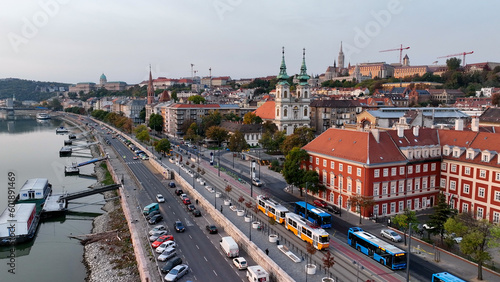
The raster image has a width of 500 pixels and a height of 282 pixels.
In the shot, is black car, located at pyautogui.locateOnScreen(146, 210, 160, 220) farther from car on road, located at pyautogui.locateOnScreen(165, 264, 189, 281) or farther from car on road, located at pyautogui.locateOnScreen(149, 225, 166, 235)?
car on road, located at pyautogui.locateOnScreen(165, 264, 189, 281)

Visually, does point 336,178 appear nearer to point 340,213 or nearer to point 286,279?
point 340,213

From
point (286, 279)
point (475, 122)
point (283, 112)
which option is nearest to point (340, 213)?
point (286, 279)

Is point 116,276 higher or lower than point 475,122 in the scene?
lower

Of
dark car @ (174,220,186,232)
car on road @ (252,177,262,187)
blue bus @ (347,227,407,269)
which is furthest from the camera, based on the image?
car on road @ (252,177,262,187)

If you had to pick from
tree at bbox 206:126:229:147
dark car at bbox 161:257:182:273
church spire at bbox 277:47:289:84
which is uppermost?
church spire at bbox 277:47:289:84

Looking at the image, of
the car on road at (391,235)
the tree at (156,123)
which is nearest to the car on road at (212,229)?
the car on road at (391,235)

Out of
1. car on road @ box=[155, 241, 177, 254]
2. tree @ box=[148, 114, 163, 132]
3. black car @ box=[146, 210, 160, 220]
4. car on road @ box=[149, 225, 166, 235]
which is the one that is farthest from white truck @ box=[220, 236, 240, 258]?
tree @ box=[148, 114, 163, 132]
